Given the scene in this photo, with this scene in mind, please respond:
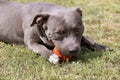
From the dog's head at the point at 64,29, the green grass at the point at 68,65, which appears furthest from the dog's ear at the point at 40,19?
the green grass at the point at 68,65

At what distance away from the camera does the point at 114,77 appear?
196 inches

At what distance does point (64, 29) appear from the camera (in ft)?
17.7

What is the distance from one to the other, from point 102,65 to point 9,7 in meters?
2.24

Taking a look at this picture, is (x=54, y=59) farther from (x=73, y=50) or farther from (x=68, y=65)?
(x=73, y=50)

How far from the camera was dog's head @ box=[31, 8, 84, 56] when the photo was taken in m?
5.33

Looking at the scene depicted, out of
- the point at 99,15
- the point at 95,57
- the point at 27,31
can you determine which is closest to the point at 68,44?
the point at 95,57

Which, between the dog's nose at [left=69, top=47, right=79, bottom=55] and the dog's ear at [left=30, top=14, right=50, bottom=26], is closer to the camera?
the dog's nose at [left=69, top=47, right=79, bottom=55]

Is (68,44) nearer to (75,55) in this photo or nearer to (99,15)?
(75,55)

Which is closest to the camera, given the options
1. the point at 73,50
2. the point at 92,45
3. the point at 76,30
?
the point at 73,50

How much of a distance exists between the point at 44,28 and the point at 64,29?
0.45 meters

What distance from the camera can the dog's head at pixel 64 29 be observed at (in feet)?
17.5

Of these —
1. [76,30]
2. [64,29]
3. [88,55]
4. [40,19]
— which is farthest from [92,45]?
[40,19]

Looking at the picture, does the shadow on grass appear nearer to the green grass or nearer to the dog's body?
the green grass

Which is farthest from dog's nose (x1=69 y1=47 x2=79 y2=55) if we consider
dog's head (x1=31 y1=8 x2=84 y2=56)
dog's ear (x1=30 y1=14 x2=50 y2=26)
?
dog's ear (x1=30 y1=14 x2=50 y2=26)
